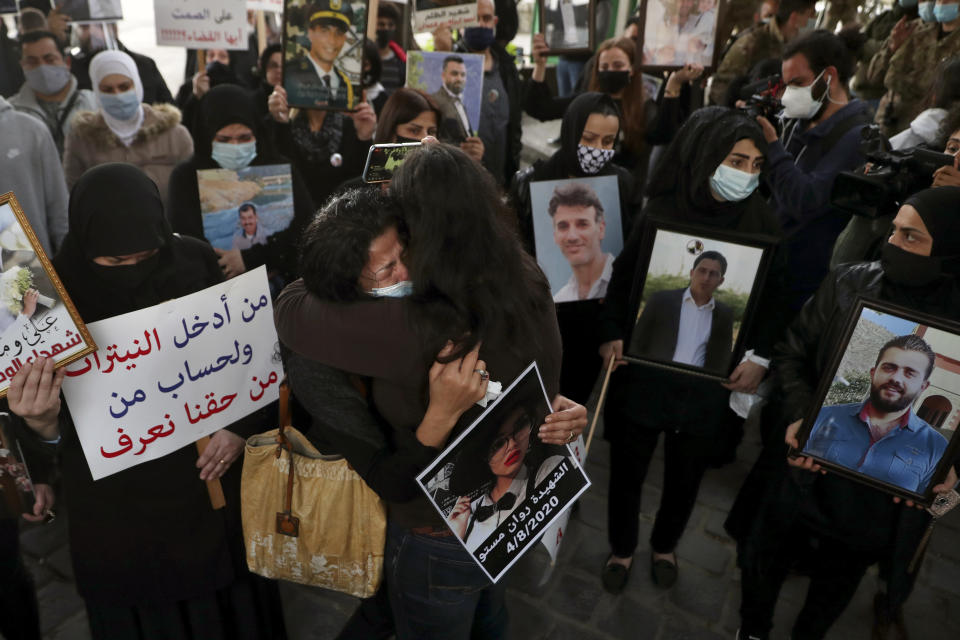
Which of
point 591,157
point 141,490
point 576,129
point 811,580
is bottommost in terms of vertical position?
point 811,580

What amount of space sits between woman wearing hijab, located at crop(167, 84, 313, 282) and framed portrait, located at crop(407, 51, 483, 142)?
1.28m

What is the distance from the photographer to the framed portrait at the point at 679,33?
4.01 meters

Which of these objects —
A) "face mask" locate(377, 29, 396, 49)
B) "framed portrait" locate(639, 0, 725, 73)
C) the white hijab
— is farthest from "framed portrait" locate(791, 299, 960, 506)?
"face mask" locate(377, 29, 396, 49)

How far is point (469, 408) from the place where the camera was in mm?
1617

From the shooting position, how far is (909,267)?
1987mm

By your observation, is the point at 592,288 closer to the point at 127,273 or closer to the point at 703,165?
the point at 703,165

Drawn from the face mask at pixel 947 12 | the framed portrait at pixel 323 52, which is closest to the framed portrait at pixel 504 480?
the framed portrait at pixel 323 52

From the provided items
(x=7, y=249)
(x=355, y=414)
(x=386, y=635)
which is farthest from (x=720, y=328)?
(x=7, y=249)

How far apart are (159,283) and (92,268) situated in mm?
178

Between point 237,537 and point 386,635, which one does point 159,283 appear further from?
point 386,635

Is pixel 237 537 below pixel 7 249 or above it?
below

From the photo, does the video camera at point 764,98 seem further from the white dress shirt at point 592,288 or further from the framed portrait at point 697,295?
the white dress shirt at point 592,288

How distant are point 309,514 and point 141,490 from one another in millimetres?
536

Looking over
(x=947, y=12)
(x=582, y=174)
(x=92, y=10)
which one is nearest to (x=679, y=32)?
(x=582, y=174)
